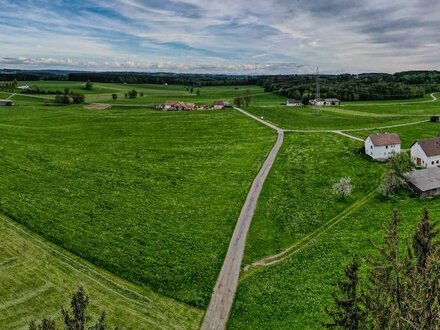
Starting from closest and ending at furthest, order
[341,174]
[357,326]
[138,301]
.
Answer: [357,326] < [138,301] < [341,174]

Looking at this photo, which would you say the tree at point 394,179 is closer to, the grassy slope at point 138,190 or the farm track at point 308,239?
the farm track at point 308,239

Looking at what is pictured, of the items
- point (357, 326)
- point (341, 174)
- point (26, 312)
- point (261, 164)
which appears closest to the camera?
point (357, 326)

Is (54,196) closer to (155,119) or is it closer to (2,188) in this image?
(2,188)

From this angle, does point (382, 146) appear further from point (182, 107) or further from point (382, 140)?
point (182, 107)

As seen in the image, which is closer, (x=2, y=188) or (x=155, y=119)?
(x=2, y=188)

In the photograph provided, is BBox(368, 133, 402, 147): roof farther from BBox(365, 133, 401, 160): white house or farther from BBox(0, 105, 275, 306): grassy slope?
BBox(0, 105, 275, 306): grassy slope

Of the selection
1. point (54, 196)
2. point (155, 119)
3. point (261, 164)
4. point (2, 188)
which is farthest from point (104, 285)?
point (155, 119)

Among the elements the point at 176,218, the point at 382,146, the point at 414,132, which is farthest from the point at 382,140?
the point at 176,218
